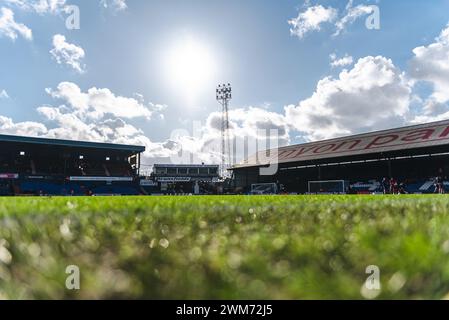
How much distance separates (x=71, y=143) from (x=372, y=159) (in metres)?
35.5

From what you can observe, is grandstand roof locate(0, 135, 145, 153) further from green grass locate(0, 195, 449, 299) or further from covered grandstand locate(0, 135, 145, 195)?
green grass locate(0, 195, 449, 299)

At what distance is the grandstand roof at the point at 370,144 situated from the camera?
91.1ft

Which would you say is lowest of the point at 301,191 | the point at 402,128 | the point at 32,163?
the point at 301,191

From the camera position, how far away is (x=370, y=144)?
32281 mm

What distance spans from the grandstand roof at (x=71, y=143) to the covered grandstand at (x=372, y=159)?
54.8 ft

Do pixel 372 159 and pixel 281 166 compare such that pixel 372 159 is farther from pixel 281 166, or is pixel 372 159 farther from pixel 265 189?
pixel 265 189

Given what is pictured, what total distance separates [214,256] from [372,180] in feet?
126

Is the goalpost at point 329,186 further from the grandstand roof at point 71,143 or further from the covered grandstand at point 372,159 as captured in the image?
the grandstand roof at point 71,143

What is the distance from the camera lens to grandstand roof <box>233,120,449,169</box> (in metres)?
27.8

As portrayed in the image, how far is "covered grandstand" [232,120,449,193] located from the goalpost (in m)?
0.68
